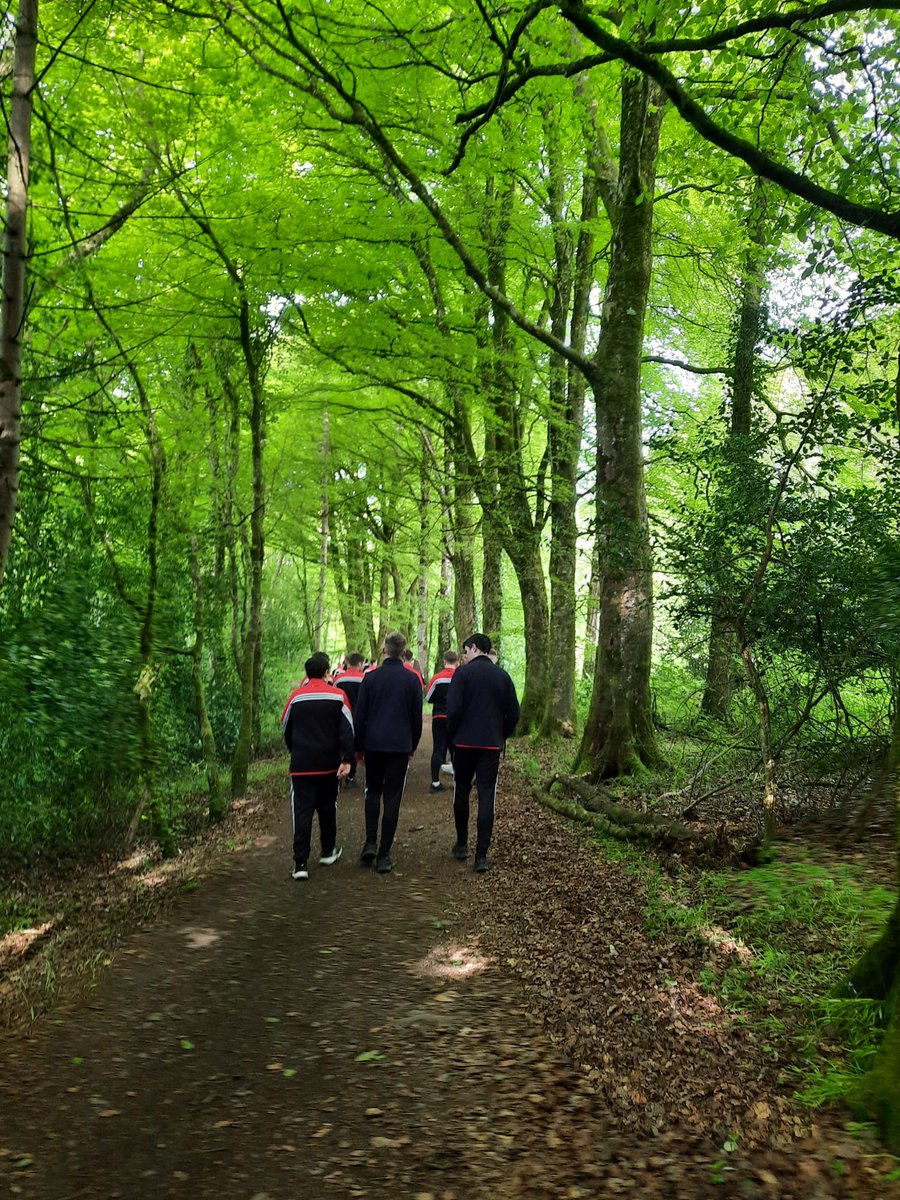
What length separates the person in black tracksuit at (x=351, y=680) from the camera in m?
12.2

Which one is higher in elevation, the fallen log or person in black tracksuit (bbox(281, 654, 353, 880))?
person in black tracksuit (bbox(281, 654, 353, 880))

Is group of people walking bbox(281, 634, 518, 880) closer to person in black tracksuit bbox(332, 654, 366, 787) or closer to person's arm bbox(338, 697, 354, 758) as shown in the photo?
person's arm bbox(338, 697, 354, 758)

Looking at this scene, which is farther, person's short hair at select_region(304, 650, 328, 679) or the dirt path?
person's short hair at select_region(304, 650, 328, 679)

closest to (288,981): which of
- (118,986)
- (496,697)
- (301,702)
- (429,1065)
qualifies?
(118,986)

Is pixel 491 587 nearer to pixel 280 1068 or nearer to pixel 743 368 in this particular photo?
pixel 743 368

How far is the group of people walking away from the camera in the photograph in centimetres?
748

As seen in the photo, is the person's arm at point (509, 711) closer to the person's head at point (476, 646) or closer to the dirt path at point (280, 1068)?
the person's head at point (476, 646)

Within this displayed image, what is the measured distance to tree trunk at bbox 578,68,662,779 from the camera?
9594 millimetres

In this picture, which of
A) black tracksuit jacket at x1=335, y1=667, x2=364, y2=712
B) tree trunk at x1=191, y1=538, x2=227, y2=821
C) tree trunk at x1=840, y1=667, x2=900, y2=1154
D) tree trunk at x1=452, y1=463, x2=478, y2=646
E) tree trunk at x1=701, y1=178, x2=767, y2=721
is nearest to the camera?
tree trunk at x1=840, y1=667, x2=900, y2=1154

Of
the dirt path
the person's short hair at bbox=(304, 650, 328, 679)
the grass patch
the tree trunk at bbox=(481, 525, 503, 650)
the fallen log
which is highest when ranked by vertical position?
the tree trunk at bbox=(481, 525, 503, 650)

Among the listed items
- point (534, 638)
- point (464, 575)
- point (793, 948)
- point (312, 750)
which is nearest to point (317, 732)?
point (312, 750)

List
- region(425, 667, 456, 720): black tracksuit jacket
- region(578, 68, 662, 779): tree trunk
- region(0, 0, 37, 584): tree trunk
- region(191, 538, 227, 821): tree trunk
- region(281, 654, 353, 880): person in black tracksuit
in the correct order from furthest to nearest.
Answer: region(425, 667, 456, 720): black tracksuit jacket < region(578, 68, 662, 779): tree trunk < region(191, 538, 227, 821): tree trunk < region(281, 654, 353, 880): person in black tracksuit < region(0, 0, 37, 584): tree trunk

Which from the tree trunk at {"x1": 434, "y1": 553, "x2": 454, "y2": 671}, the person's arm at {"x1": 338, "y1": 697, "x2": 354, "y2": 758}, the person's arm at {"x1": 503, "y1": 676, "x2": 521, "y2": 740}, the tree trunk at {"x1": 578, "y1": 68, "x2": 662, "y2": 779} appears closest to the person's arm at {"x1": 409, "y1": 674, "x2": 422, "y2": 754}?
the person's arm at {"x1": 338, "y1": 697, "x2": 354, "y2": 758}

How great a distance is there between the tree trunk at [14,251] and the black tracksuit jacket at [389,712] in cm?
415
